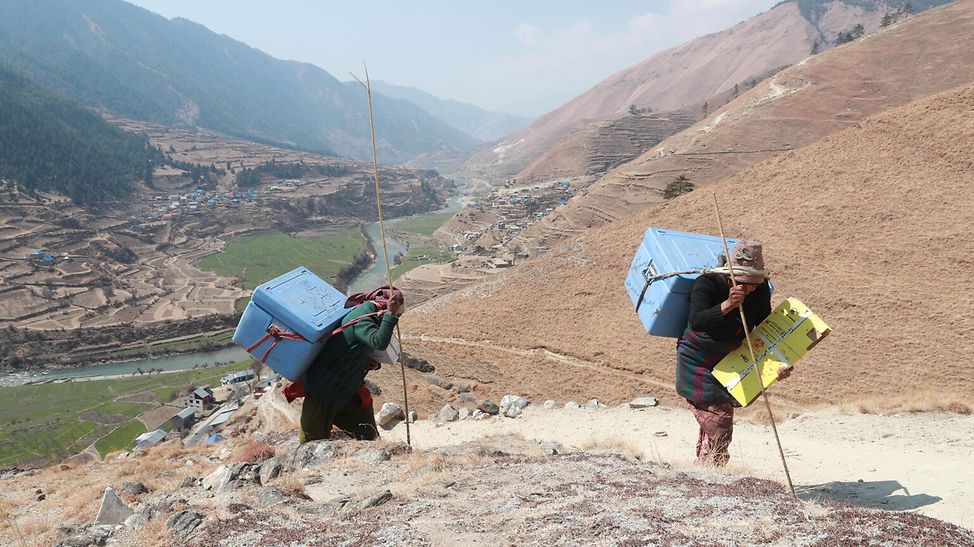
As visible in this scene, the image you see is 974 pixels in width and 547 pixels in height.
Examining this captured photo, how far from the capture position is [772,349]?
17.0 feet

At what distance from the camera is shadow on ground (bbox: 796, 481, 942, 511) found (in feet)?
15.4

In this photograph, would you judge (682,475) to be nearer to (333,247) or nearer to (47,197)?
(333,247)

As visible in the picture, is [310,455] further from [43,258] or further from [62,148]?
[62,148]

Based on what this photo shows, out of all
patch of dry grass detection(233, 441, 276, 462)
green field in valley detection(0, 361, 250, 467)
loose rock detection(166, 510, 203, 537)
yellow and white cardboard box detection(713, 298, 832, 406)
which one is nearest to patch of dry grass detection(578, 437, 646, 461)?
yellow and white cardboard box detection(713, 298, 832, 406)

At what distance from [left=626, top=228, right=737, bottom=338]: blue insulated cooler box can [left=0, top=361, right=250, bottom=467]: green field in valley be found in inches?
1616

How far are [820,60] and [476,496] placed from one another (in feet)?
292

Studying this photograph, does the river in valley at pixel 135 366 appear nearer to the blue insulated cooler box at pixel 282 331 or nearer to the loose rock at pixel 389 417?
the loose rock at pixel 389 417

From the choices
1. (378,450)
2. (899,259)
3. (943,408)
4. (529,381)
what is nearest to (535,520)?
(378,450)

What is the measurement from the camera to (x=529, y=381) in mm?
18828

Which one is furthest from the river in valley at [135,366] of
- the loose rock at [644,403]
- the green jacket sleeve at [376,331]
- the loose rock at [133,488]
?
the green jacket sleeve at [376,331]

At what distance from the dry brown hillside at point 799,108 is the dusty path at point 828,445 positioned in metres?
44.0

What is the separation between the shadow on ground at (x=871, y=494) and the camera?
4.69 m

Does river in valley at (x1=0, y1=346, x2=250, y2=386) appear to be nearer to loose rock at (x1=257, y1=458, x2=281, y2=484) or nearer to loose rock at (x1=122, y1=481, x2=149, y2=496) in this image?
loose rock at (x1=122, y1=481, x2=149, y2=496)

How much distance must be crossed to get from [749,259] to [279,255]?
316 feet
